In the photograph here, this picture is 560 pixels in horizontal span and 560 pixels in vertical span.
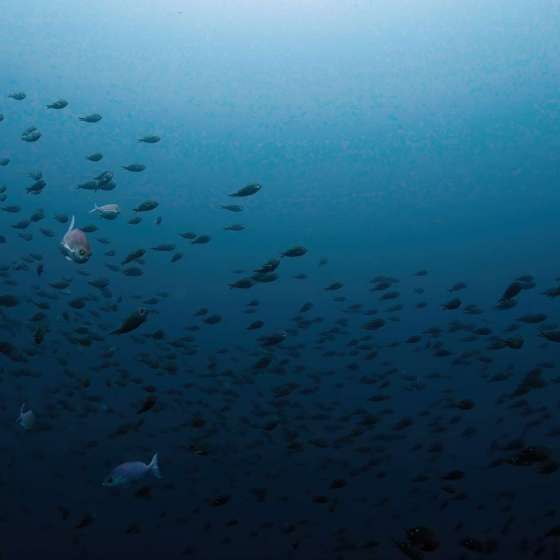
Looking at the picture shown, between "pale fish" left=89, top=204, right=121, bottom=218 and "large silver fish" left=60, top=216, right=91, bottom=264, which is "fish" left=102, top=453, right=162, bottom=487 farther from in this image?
"pale fish" left=89, top=204, right=121, bottom=218

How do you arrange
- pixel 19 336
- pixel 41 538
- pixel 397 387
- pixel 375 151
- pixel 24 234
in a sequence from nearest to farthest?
pixel 24 234 → pixel 41 538 → pixel 19 336 → pixel 397 387 → pixel 375 151

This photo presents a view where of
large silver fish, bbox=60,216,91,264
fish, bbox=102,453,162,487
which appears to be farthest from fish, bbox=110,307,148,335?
fish, bbox=102,453,162,487

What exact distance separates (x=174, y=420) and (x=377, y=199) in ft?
60.2

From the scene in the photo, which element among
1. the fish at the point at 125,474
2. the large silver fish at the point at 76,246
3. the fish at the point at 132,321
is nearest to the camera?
the large silver fish at the point at 76,246

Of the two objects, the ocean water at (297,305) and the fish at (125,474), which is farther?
the ocean water at (297,305)

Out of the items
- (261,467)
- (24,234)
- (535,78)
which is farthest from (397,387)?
(24,234)

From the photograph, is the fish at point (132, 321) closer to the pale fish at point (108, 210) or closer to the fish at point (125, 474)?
the fish at point (125, 474)

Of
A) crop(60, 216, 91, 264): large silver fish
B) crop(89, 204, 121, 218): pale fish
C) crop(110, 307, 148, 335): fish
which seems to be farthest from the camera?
crop(89, 204, 121, 218): pale fish

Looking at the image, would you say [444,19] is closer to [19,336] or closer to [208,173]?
[208,173]

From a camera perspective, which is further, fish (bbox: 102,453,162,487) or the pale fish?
the pale fish

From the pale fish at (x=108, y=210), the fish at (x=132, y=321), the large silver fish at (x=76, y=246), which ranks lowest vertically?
A: the pale fish at (x=108, y=210)

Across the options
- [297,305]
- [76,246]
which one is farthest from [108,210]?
[297,305]

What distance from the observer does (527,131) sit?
2859 cm

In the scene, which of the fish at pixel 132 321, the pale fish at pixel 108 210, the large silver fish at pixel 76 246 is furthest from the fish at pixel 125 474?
the pale fish at pixel 108 210
